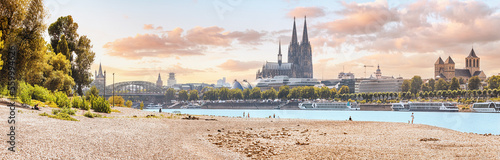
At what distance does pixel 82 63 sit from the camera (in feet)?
150

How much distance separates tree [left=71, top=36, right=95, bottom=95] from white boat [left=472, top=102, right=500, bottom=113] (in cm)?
10506

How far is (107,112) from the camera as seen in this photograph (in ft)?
101

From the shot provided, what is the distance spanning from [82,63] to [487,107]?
107 m

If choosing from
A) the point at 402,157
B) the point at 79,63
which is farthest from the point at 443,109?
the point at 402,157

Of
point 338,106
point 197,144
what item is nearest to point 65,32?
point 197,144

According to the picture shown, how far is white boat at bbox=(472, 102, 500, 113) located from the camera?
11719cm

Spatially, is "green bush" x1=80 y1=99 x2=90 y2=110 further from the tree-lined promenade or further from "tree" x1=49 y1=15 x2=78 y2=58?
the tree-lined promenade

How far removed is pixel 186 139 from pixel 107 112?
1316 centimetres

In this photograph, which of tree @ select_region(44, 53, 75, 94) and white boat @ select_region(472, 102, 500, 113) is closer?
tree @ select_region(44, 53, 75, 94)

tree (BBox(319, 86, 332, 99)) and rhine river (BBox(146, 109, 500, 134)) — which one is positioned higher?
tree (BBox(319, 86, 332, 99))

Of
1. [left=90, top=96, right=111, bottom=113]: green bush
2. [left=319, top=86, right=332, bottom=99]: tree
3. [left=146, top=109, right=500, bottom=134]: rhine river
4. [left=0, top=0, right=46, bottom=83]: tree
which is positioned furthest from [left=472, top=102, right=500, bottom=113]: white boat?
[left=0, top=0, right=46, bottom=83]: tree

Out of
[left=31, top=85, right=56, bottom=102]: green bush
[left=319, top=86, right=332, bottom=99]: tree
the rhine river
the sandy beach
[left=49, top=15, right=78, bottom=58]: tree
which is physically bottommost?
the rhine river

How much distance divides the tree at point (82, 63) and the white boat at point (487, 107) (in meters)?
105

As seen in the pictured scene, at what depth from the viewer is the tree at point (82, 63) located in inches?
1791
